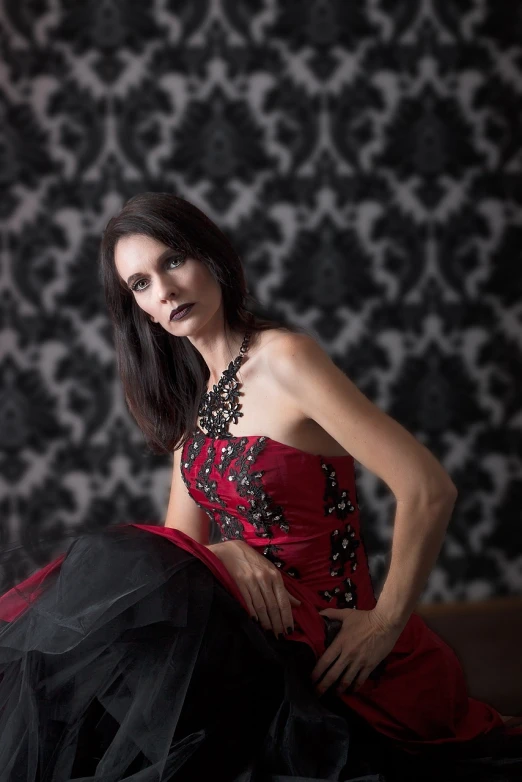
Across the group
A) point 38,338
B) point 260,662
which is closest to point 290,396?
point 260,662

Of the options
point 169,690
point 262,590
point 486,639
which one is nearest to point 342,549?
point 262,590

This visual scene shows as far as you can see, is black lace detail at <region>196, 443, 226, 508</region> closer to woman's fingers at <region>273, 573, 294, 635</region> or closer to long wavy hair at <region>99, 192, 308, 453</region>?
long wavy hair at <region>99, 192, 308, 453</region>

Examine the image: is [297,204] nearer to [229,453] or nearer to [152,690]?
[229,453]

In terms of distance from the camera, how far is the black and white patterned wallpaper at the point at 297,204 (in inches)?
103

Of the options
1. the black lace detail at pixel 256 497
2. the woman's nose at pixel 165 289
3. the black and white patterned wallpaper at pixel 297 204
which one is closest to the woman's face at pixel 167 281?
the woman's nose at pixel 165 289

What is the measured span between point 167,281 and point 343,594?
617mm

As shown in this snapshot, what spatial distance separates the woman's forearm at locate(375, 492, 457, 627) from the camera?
134cm

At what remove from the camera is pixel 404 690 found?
4.56 feet

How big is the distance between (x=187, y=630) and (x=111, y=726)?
0.17 m

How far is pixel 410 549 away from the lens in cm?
134

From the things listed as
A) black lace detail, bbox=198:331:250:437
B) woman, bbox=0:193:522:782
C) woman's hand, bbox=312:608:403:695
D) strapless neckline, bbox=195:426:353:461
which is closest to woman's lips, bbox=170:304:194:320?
woman, bbox=0:193:522:782

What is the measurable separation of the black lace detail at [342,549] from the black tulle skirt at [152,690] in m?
0.32

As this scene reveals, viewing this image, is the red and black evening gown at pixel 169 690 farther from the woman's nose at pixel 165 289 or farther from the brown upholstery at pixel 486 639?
the brown upholstery at pixel 486 639

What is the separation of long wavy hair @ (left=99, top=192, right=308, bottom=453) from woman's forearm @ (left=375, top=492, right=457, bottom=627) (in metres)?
0.41
